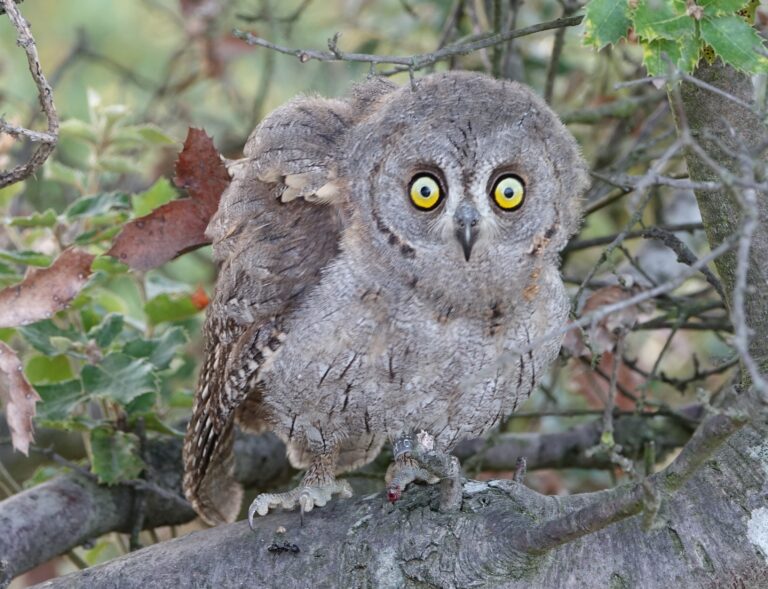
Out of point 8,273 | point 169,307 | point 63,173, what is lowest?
point 169,307

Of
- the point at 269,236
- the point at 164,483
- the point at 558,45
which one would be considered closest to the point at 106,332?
the point at 164,483

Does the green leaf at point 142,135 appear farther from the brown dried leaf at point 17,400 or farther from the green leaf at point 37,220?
the brown dried leaf at point 17,400

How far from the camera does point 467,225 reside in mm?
1818

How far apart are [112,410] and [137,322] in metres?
0.33

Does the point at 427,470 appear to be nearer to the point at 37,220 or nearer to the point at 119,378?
the point at 119,378

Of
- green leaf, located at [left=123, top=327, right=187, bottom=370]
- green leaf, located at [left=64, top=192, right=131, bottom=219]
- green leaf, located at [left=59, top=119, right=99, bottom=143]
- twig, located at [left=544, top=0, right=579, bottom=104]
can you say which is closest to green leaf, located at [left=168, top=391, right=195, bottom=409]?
green leaf, located at [left=123, top=327, right=187, bottom=370]

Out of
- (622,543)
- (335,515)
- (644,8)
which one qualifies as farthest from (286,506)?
(644,8)

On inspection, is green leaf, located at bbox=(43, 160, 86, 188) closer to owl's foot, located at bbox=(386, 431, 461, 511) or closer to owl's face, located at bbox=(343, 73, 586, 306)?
owl's face, located at bbox=(343, 73, 586, 306)

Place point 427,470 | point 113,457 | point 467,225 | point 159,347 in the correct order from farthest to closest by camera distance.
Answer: point 159,347, point 113,457, point 467,225, point 427,470

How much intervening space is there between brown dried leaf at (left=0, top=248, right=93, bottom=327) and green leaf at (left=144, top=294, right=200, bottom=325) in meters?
0.37

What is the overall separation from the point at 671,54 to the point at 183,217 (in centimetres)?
107

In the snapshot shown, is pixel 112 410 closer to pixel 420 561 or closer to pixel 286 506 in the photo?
pixel 286 506

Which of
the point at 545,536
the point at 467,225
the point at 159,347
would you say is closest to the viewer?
the point at 545,536

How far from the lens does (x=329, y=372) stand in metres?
1.92
